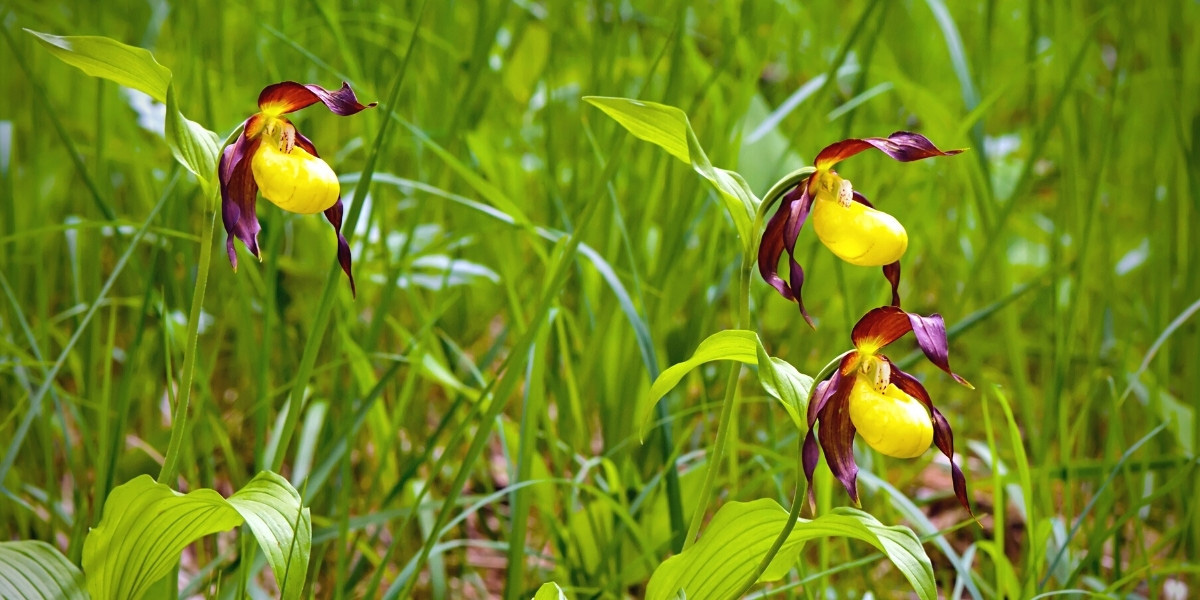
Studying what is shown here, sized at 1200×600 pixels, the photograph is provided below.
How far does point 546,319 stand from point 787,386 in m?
0.37

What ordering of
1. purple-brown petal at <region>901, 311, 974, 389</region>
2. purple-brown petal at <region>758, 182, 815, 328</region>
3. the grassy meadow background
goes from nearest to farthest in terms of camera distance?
purple-brown petal at <region>901, 311, 974, 389</region> < purple-brown petal at <region>758, 182, 815, 328</region> < the grassy meadow background

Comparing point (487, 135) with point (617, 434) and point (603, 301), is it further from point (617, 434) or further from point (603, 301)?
point (617, 434)

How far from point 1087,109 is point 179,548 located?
1.97 meters

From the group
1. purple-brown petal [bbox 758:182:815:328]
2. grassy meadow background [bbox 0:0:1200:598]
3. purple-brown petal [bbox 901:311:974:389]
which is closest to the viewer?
purple-brown petal [bbox 901:311:974:389]

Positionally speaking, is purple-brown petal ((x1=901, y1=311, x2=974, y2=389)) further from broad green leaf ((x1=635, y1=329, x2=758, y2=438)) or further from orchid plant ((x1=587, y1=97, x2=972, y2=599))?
broad green leaf ((x1=635, y1=329, x2=758, y2=438))

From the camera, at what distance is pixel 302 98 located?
0.64 meters

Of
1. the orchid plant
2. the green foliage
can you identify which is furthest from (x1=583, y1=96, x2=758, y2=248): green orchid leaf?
the green foliage

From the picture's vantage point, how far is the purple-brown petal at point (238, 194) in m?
0.63

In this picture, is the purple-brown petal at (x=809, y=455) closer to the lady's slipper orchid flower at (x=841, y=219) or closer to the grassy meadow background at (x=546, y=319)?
the lady's slipper orchid flower at (x=841, y=219)

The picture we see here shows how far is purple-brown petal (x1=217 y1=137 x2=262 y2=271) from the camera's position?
0.63m

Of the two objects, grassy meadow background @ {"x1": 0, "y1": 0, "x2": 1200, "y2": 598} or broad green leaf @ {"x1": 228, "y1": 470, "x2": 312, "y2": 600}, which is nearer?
broad green leaf @ {"x1": 228, "y1": 470, "x2": 312, "y2": 600}

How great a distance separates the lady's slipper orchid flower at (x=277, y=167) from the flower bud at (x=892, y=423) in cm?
36

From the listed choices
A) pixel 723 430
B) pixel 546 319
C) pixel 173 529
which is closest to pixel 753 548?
pixel 723 430

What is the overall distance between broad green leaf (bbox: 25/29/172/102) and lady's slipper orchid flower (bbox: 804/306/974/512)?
0.50 meters
